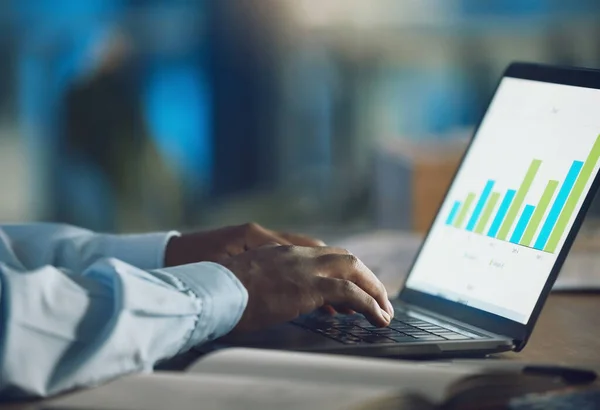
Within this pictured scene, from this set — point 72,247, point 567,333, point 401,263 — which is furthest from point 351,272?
point 401,263

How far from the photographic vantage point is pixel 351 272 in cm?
98

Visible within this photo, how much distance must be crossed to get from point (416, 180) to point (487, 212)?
4.53 ft

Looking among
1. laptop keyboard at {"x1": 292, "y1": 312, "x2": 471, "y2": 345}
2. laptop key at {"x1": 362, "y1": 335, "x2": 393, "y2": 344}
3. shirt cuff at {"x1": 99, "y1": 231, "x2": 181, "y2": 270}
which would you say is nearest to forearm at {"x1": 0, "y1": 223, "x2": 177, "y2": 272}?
shirt cuff at {"x1": 99, "y1": 231, "x2": 181, "y2": 270}

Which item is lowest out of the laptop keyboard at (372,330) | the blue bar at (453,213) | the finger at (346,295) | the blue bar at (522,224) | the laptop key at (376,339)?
the laptop keyboard at (372,330)

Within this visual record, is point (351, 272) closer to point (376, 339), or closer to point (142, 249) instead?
point (376, 339)

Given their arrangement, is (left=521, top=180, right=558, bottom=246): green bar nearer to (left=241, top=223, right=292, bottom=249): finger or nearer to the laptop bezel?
the laptop bezel

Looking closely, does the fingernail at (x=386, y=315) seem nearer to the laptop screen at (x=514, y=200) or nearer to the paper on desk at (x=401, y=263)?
the laptop screen at (x=514, y=200)

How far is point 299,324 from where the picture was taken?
1.04 m

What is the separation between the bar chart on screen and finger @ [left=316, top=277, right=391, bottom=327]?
17 centimetres

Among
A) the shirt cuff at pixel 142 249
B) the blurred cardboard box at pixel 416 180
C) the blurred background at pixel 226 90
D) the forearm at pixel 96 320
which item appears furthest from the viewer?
the blurred background at pixel 226 90

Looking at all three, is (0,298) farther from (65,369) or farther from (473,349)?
(473,349)

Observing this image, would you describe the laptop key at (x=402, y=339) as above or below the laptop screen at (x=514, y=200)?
below

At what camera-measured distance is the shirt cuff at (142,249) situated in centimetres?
122

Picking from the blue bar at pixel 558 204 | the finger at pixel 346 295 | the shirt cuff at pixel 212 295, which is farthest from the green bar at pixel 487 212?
the shirt cuff at pixel 212 295
